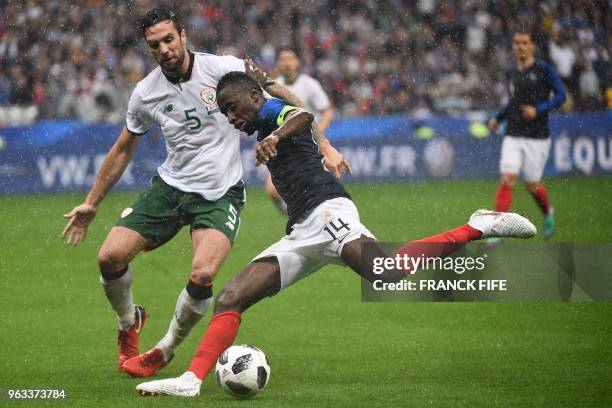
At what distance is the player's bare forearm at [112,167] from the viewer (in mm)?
7223

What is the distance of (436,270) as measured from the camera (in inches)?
281

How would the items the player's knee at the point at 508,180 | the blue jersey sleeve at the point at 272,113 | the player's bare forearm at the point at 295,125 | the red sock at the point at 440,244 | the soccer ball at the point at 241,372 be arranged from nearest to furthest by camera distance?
the soccer ball at the point at 241,372 < the player's bare forearm at the point at 295,125 < the blue jersey sleeve at the point at 272,113 < the red sock at the point at 440,244 < the player's knee at the point at 508,180

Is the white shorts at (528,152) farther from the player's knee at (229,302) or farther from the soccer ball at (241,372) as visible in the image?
the soccer ball at (241,372)

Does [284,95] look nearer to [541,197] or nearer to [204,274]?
[204,274]

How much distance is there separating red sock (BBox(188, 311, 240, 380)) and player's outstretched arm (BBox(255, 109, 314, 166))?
0.95 m

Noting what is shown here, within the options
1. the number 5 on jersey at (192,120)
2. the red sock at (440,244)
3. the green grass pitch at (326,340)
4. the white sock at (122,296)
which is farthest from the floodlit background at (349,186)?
the number 5 on jersey at (192,120)

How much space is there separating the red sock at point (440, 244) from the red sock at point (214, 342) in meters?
1.06

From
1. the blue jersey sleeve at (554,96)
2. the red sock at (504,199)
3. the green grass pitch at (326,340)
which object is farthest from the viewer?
the blue jersey sleeve at (554,96)

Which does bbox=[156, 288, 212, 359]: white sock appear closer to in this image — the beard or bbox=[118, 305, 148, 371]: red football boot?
bbox=[118, 305, 148, 371]: red football boot

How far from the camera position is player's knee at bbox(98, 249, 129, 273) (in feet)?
22.9

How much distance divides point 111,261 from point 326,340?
196cm

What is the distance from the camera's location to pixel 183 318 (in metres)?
6.90

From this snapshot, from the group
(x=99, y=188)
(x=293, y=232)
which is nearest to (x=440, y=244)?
(x=293, y=232)

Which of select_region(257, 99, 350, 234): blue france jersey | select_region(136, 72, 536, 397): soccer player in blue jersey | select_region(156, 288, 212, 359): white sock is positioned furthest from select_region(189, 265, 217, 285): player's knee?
select_region(257, 99, 350, 234): blue france jersey
